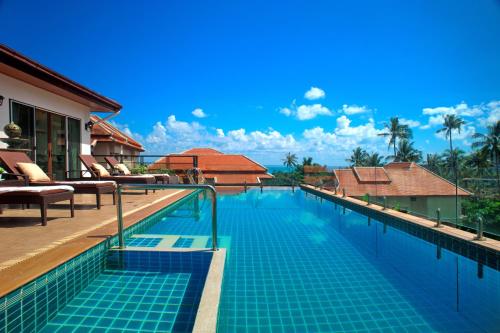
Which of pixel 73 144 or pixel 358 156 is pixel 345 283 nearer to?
pixel 73 144

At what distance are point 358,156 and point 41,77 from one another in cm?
6295

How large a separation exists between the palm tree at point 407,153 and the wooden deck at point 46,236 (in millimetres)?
54810

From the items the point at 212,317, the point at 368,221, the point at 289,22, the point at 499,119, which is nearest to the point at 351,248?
the point at 368,221

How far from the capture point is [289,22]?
13750mm

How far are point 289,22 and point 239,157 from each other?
24.0 metres

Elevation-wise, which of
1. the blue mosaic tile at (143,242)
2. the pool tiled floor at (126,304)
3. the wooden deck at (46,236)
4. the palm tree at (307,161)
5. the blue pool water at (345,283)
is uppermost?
the palm tree at (307,161)

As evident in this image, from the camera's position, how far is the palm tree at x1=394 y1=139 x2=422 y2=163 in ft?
172

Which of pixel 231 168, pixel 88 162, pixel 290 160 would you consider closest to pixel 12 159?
pixel 88 162

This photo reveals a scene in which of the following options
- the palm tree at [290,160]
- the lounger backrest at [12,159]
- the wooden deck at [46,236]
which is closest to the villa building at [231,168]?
the lounger backrest at [12,159]

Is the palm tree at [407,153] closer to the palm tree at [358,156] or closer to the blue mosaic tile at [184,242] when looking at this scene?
the palm tree at [358,156]

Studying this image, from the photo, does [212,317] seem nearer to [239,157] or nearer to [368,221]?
[368,221]

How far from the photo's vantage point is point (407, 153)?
5288cm

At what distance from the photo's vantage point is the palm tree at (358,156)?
203 ft

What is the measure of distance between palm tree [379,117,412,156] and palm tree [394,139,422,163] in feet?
2.89
